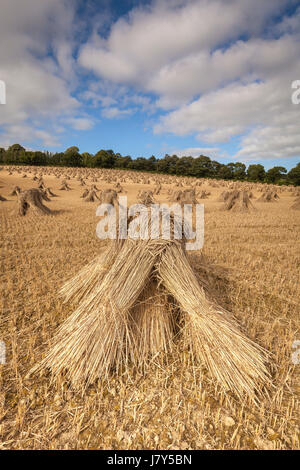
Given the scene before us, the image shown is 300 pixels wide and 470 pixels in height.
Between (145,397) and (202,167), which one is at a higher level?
(202,167)

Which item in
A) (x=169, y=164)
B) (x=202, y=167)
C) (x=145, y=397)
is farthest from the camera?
(x=169, y=164)

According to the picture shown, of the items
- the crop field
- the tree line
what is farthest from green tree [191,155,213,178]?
the crop field

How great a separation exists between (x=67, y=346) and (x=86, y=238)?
512 cm

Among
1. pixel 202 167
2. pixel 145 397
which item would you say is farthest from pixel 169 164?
pixel 145 397

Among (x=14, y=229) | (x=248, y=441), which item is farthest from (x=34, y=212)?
(x=248, y=441)

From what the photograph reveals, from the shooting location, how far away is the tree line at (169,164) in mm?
60562

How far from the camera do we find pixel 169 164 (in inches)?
2744

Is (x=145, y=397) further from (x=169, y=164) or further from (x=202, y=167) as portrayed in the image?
(x=169, y=164)

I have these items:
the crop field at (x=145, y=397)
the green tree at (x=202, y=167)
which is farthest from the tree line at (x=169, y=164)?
the crop field at (x=145, y=397)

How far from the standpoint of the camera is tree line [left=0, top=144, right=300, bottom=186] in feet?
199

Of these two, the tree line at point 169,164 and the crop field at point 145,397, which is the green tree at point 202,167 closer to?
the tree line at point 169,164

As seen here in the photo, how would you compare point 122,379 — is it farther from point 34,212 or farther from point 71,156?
point 71,156

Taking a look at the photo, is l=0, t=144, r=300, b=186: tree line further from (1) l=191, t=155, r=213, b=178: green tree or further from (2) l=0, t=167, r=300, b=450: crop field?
(2) l=0, t=167, r=300, b=450: crop field

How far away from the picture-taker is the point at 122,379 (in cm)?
185
